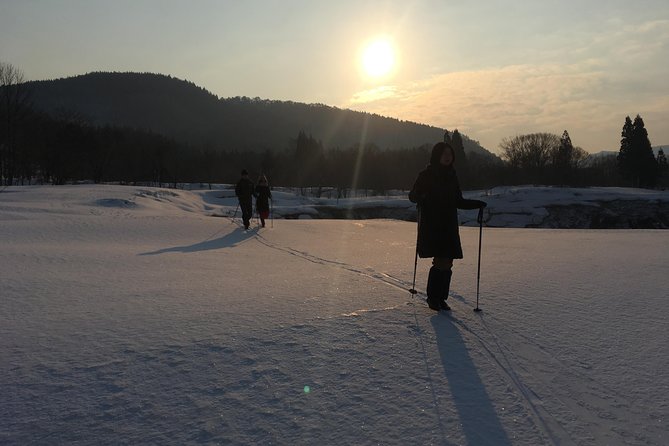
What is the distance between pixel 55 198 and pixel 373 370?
26.9 meters

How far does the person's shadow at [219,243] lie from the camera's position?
995 cm

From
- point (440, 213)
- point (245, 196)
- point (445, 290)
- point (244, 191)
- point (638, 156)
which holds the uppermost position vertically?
point (638, 156)

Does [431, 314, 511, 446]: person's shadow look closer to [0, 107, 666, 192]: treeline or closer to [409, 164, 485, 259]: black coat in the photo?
[409, 164, 485, 259]: black coat

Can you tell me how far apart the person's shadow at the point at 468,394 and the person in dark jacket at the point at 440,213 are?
39.6 inches

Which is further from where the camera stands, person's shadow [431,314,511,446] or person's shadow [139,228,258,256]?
person's shadow [139,228,258,256]

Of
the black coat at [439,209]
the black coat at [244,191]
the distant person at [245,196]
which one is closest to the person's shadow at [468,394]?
the black coat at [439,209]

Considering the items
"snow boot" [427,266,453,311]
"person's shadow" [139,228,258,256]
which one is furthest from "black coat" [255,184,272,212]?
"snow boot" [427,266,453,311]

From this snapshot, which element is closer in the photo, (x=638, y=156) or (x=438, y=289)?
(x=438, y=289)

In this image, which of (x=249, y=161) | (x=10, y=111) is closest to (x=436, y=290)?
(x=10, y=111)

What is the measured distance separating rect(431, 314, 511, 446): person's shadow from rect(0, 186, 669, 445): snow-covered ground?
1cm

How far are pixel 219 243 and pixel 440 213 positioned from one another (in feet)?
25.7

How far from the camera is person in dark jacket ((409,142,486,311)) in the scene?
5023mm

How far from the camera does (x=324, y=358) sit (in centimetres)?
332

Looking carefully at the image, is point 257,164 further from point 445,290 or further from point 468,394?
point 468,394
